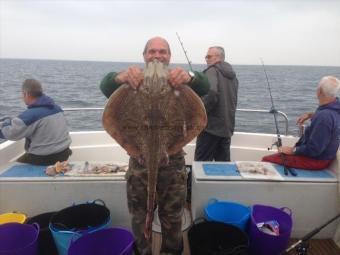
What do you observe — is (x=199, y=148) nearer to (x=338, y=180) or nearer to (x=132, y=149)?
(x=338, y=180)

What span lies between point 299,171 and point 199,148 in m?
1.54

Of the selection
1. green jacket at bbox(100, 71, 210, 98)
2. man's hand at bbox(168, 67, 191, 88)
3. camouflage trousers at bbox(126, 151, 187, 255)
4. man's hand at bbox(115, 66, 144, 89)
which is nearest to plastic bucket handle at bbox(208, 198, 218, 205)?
camouflage trousers at bbox(126, 151, 187, 255)

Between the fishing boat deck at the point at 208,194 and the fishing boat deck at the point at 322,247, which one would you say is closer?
the fishing boat deck at the point at 322,247

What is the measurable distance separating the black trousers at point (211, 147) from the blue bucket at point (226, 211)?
1.19 meters

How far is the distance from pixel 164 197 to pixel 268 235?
4.40ft

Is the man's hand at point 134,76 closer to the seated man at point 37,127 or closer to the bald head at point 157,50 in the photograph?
the bald head at point 157,50

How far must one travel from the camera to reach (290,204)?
4340mm

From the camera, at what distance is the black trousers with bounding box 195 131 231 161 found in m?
5.32

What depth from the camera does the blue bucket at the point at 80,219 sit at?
3.71m

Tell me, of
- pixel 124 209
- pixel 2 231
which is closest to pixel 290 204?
pixel 124 209

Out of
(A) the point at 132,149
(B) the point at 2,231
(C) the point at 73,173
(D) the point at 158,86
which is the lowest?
(B) the point at 2,231

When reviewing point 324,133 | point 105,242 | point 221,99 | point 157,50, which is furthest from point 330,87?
point 105,242

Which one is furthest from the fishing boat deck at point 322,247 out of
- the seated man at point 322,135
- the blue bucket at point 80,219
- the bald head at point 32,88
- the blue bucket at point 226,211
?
the bald head at point 32,88

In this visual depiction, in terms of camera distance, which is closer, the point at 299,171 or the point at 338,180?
the point at 338,180
